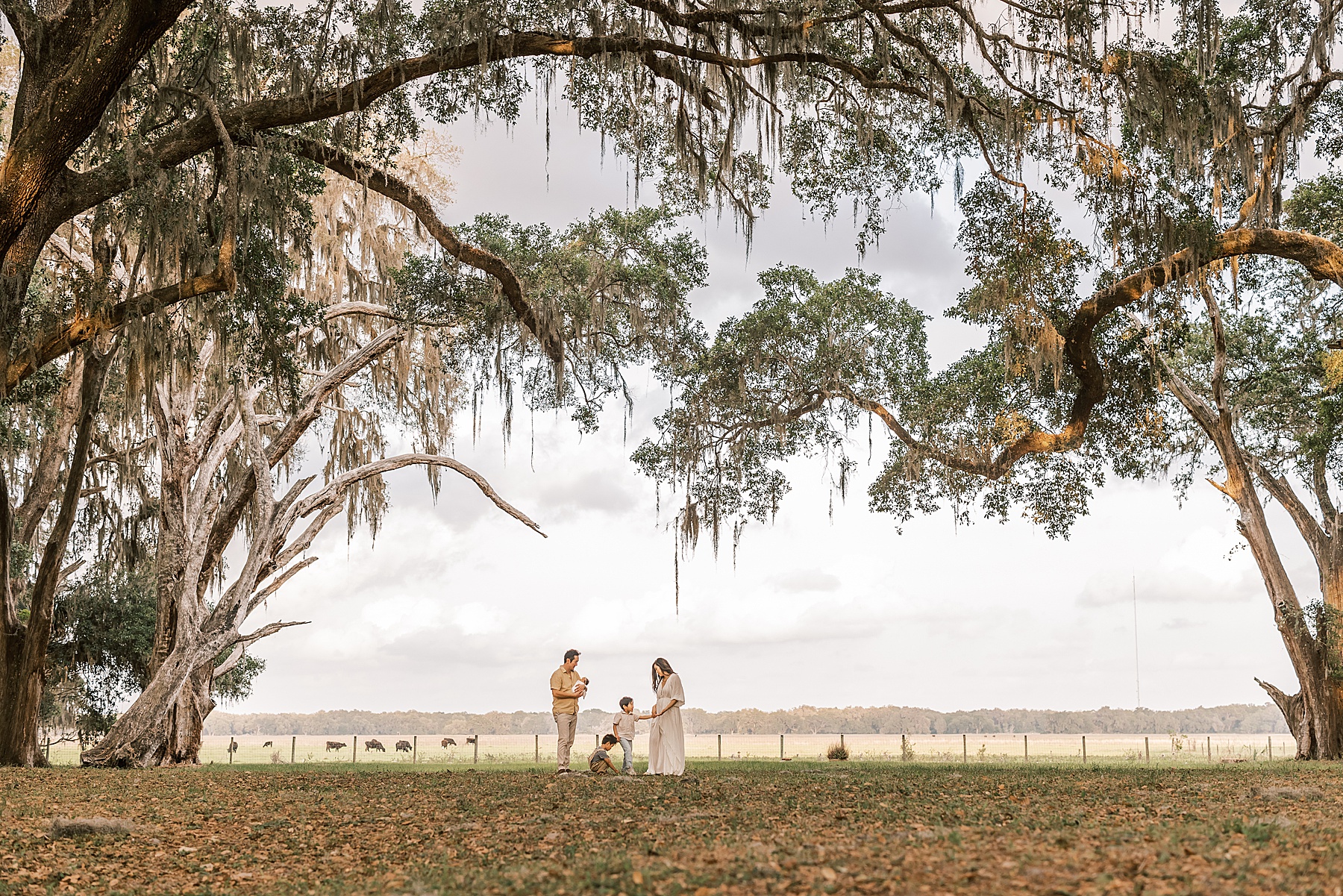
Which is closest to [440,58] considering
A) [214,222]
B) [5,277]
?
[214,222]

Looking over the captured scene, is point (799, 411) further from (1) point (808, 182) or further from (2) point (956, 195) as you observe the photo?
(2) point (956, 195)

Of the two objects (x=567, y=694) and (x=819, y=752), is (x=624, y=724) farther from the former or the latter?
(x=819, y=752)

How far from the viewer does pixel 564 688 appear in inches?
454

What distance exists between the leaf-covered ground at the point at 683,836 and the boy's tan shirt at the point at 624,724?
929mm

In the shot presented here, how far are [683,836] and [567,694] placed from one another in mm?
5138

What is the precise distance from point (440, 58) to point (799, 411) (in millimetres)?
9735

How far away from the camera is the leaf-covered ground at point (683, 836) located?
4.95 m

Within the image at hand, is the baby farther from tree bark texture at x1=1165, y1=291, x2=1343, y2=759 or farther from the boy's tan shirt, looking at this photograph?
tree bark texture at x1=1165, y1=291, x2=1343, y2=759

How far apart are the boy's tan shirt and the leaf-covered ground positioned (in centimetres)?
93

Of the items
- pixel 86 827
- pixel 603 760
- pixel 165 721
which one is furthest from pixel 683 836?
pixel 165 721

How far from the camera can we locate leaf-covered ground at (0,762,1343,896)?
4945mm

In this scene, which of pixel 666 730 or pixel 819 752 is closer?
pixel 666 730

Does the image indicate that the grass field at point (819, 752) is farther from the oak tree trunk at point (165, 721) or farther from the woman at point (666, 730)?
the woman at point (666, 730)

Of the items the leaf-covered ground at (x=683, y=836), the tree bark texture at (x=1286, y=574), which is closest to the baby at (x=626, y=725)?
the leaf-covered ground at (x=683, y=836)
